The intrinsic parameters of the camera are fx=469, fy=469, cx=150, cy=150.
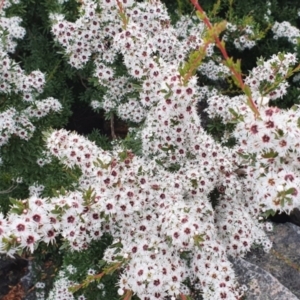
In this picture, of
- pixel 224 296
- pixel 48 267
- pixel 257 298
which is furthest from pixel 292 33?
pixel 48 267

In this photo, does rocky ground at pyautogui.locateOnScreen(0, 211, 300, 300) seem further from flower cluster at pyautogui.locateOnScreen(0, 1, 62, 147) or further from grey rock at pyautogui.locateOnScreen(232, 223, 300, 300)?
flower cluster at pyautogui.locateOnScreen(0, 1, 62, 147)

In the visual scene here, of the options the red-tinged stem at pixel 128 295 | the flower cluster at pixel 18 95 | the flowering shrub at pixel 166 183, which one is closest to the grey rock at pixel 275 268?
the flowering shrub at pixel 166 183

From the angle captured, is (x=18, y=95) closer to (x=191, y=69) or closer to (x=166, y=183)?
(x=166, y=183)

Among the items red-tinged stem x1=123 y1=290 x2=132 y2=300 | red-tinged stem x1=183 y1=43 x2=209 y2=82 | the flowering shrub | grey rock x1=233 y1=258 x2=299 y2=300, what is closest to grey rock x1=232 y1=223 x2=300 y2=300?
grey rock x1=233 y1=258 x2=299 y2=300

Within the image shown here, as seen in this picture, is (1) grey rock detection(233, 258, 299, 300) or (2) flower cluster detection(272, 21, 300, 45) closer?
(1) grey rock detection(233, 258, 299, 300)

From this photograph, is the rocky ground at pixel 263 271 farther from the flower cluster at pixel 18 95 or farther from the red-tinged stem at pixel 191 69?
the red-tinged stem at pixel 191 69

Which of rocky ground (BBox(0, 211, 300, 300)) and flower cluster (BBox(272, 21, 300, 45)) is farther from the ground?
flower cluster (BBox(272, 21, 300, 45))

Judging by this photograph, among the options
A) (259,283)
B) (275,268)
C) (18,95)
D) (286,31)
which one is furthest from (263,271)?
(286,31)

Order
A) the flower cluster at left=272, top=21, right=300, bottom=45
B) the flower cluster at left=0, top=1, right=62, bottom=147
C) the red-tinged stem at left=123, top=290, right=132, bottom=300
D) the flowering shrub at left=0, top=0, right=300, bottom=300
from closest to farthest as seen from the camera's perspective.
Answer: the flowering shrub at left=0, top=0, right=300, bottom=300
the red-tinged stem at left=123, top=290, right=132, bottom=300
the flower cluster at left=0, top=1, right=62, bottom=147
the flower cluster at left=272, top=21, right=300, bottom=45

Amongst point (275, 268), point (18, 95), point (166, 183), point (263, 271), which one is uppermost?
point (18, 95)
